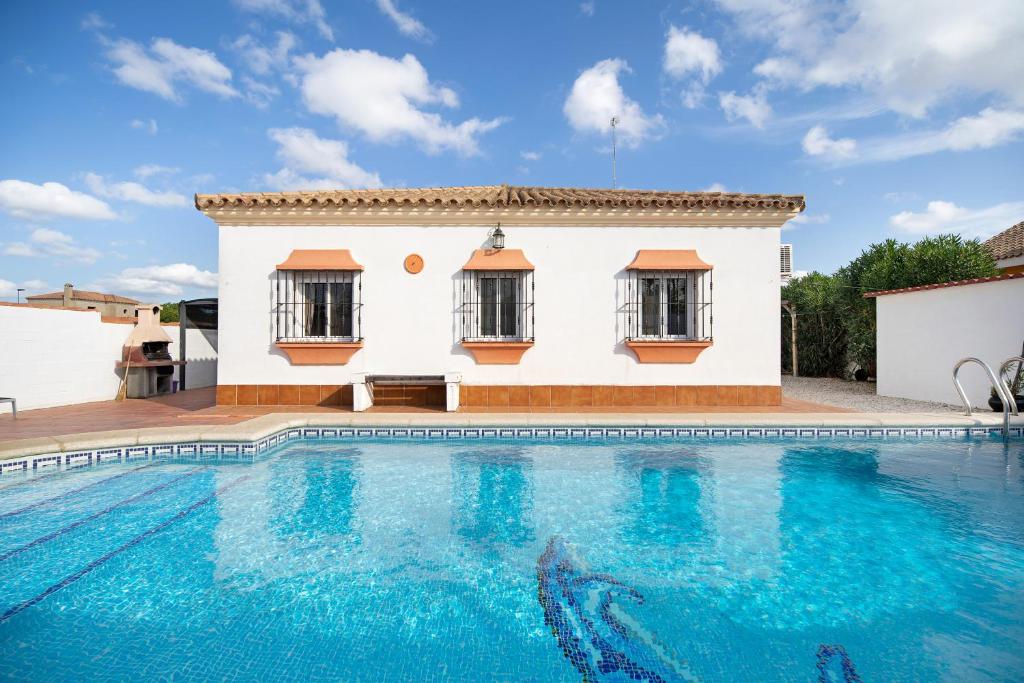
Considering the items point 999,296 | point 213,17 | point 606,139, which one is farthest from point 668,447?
point 213,17

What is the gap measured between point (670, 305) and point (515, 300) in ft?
10.4

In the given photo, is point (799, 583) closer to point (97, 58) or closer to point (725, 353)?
point (725, 353)

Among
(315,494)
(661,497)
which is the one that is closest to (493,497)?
(661,497)

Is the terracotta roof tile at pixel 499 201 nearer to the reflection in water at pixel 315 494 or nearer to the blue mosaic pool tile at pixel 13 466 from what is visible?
the reflection in water at pixel 315 494

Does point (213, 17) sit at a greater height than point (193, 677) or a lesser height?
greater

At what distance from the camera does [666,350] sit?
875 cm

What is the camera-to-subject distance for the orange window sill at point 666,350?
28.6 feet

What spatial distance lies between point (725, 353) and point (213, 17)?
1308 centimetres

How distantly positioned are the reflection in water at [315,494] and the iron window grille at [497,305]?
3539 mm

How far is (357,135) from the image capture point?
14.9 metres

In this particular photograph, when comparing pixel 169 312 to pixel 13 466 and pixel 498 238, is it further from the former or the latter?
pixel 498 238

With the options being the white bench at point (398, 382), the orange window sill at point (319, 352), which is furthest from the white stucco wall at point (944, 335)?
the orange window sill at point (319, 352)

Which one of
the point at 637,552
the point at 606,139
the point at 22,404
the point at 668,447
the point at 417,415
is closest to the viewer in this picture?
the point at 637,552

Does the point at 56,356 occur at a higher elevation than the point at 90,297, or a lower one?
lower
